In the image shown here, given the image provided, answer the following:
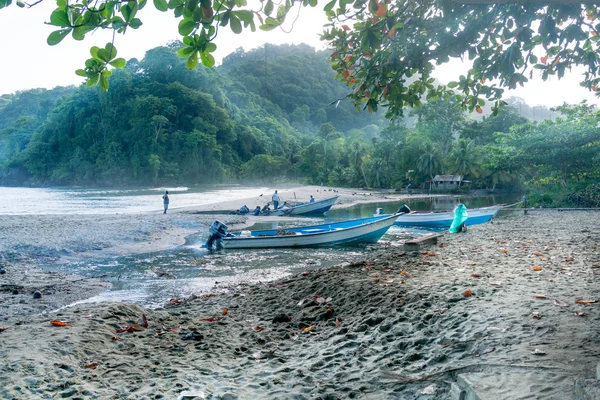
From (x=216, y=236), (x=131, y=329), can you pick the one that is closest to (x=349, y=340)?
(x=131, y=329)

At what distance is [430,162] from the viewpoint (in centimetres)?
6259

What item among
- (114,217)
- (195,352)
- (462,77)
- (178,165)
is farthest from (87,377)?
(178,165)

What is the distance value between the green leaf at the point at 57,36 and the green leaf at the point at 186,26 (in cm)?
67

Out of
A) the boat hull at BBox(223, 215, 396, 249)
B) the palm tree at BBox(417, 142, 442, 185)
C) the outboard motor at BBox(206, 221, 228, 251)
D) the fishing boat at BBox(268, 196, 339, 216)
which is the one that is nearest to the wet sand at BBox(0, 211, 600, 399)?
the boat hull at BBox(223, 215, 396, 249)

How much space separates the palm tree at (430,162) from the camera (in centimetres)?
6253

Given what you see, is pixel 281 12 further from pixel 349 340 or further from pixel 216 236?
pixel 216 236

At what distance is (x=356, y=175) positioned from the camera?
7144 centimetres

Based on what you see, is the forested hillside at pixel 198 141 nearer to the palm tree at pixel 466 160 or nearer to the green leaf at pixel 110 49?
the palm tree at pixel 466 160

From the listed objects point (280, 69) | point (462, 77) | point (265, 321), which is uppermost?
point (280, 69)

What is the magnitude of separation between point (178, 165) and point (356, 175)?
35.5 m

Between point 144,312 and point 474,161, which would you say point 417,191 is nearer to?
point 474,161

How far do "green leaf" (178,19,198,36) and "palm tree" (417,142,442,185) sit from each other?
63005 millimetres

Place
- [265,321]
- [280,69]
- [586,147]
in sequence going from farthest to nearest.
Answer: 1. [280,69]
2. [586,147]
3. [265,321]

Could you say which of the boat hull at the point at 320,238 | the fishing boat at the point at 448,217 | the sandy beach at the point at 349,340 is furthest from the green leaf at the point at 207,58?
the fishing boat at the point at 448,217
